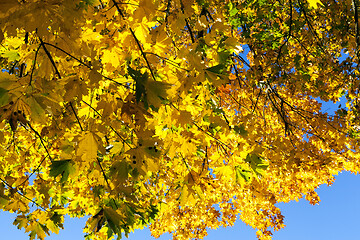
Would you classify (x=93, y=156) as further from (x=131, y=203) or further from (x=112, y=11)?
(x=112, y=11)

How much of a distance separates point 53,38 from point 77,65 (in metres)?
0.44

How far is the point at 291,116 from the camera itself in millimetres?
6938

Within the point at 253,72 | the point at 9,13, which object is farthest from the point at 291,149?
the point at 9,13

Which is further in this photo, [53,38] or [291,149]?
[291,149]

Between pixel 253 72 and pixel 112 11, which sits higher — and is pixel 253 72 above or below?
above

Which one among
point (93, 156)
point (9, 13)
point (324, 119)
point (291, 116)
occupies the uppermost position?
point (291, 116)

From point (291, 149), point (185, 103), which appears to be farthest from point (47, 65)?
point (291, 149)

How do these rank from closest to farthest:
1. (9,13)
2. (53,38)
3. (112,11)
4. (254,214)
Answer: (9,13)
(53,38)
(112,11)
(254,214)

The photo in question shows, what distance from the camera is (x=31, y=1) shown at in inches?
48.6

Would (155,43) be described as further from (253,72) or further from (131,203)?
(253,72)

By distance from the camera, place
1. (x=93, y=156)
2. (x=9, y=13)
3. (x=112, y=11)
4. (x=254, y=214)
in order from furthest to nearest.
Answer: (x=254, y=214), (x=112, y=11), (x=93, y=156), (x=9, y=13)

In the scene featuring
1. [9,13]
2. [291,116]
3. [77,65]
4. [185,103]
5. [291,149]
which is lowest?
[9,13]

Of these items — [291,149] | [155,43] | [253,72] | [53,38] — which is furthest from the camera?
[291,149]

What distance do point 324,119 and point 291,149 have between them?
968 mm
